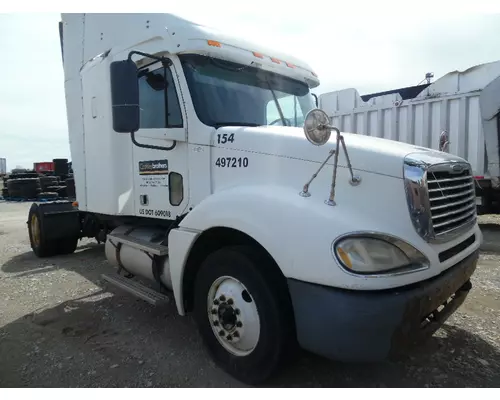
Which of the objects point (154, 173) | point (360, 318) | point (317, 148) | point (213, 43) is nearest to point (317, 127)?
point (317, 148)

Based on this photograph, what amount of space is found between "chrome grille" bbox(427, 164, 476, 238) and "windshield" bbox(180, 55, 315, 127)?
62.8 inches

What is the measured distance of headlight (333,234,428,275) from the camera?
2.17 m

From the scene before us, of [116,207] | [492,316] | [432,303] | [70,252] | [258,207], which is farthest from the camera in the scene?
[70,252]

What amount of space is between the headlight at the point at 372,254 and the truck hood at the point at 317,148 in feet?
1.50

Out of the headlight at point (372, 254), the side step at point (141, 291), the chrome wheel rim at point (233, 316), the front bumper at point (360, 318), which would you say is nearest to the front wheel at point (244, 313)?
the chrome wheel rim at point (233, 316)

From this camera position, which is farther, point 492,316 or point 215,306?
point 492,316

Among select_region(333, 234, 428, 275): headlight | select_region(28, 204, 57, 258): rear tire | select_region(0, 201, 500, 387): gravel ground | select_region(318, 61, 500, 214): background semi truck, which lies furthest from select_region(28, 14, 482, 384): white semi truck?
select_region(318, 61, 500, 214): background semi truck

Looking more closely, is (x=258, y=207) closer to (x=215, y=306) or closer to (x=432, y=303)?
(x=215, y=306)

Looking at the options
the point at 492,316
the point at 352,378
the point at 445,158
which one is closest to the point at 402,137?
the point at 492,316

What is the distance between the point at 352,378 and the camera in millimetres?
2795

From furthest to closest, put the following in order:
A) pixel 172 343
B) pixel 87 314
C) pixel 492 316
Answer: pixel 87 314 → pixel 492 316 → pixel 172 343

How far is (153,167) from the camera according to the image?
3.96m

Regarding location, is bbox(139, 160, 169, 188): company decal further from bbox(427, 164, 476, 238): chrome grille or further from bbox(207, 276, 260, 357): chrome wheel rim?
bbox(427, 164, 476, 238): chrome grille

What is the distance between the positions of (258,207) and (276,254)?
35cm
